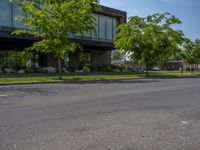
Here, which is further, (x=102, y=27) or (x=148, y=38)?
(x=102, y=27)

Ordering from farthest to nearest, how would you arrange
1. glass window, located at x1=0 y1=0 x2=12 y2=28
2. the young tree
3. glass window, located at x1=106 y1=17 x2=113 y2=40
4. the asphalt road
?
glass window, located at x1=106 y1=17 x2=113 y2=40, glass window, located at x1=0 y1=0 x2=12 y2=28, the young tree, the asphalt road

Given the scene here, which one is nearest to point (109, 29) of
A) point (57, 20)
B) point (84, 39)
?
point (84, 39)

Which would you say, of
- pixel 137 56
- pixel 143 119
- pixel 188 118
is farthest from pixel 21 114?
pixel 137 56

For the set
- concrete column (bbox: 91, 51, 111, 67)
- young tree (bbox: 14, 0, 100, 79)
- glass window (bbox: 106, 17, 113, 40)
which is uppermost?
glass window (bbox: 106, 17, 113, 40)

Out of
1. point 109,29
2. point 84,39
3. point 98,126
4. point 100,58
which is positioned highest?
point 109,29

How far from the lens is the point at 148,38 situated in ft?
103

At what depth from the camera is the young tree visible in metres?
21.2

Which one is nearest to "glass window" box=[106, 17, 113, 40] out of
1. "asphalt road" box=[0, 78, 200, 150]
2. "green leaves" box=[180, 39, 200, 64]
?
"green leaves" box=[180, 39, 200, 64]

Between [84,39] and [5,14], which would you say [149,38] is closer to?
[84,39]

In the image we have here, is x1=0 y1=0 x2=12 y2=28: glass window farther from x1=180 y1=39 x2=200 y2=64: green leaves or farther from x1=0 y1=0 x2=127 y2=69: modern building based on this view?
x1=180 y1=39 x2=200 y2=64: green leaves

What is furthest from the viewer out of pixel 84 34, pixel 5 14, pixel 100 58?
pixel 100 58

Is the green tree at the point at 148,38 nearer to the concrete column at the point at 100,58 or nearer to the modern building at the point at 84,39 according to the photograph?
the modern building at the point at 84,39

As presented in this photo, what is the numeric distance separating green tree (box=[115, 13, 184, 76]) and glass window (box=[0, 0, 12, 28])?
12.1 metres

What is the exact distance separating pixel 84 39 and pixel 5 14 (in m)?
10.0
